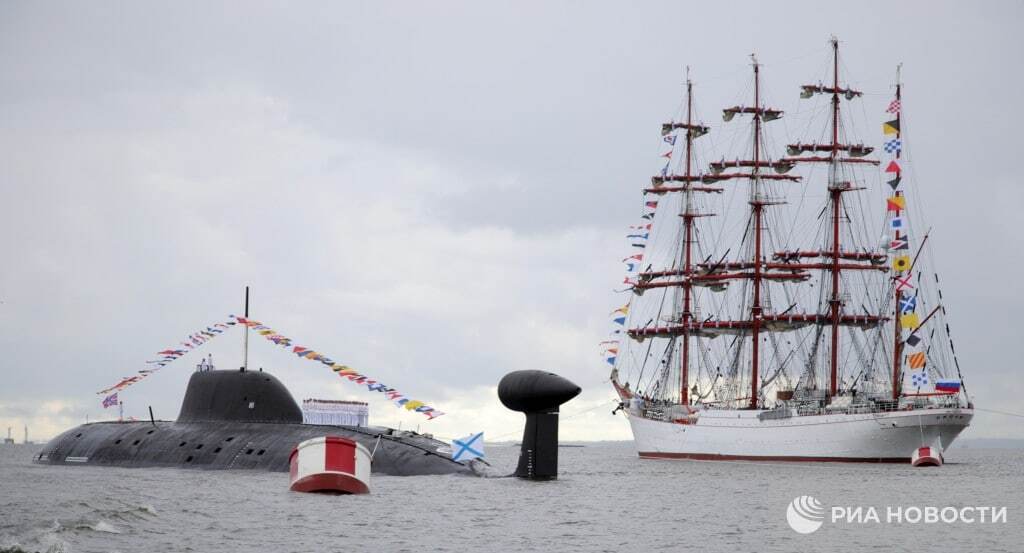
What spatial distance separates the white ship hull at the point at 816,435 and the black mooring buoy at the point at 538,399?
148ft

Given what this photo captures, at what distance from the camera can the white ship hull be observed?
72812mm

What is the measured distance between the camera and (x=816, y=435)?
76000 millimetres

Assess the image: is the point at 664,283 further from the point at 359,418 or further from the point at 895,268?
the point at 359,418

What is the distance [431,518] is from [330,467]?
356 cm

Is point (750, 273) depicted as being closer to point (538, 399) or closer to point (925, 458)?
point (925, 458)

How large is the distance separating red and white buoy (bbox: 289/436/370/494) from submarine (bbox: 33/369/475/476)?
14.2 ft

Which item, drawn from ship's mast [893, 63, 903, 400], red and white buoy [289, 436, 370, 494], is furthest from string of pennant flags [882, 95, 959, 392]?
red and white buoy [289, 436, 370, 494]

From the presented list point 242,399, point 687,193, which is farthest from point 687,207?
point 242,399

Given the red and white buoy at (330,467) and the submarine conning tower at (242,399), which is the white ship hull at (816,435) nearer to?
the submarine conning tower at (242,399)

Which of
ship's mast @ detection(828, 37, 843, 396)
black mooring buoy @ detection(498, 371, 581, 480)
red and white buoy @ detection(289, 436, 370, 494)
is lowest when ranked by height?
red and white buoy @ detection(289, 436, 370, 494)

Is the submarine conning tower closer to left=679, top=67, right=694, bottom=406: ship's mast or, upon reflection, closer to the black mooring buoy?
the black mooring buoy

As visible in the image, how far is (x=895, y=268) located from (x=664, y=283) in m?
22.3

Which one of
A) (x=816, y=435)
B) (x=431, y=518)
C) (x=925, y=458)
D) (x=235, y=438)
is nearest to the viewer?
(x=431, y=518)

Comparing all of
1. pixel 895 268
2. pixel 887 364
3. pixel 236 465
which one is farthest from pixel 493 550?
pixel 887 364
